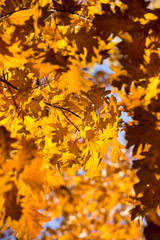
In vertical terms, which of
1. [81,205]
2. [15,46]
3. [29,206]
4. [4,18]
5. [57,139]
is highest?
[81,205]

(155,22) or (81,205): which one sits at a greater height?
(81,205)

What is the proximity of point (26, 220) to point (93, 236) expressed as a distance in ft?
17.3

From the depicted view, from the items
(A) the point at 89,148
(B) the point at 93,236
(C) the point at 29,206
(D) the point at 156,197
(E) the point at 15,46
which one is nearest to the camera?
(C) the point at 29,206

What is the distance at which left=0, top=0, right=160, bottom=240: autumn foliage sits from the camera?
1.02 meters

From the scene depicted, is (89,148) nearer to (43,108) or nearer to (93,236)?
(43,108)

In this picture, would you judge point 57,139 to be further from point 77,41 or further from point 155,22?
point 155,22

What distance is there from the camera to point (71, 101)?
1.61m

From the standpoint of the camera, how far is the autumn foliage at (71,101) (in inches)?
40.2

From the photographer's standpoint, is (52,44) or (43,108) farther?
(43,108)

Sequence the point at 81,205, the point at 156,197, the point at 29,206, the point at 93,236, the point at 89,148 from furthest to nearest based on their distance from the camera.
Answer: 1. the point at 81,205
2. the point at 93,236
3. the point at 89,148
4. the point at 156,197
5. the point at 29,206

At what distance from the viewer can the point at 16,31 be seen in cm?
120

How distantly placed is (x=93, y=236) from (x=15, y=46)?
5.53m

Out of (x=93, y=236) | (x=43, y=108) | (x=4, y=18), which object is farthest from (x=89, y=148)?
(x=93, y=236)

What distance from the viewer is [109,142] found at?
157 cm
